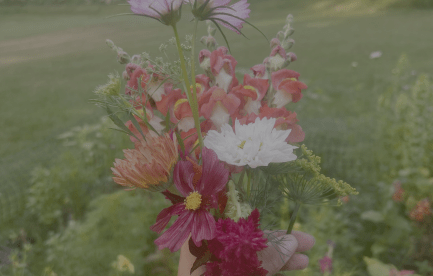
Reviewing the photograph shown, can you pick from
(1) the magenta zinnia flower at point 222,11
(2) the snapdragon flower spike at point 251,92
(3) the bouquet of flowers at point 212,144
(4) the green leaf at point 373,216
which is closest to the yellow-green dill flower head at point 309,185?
(3) the bouquet of flowers at point 212,144

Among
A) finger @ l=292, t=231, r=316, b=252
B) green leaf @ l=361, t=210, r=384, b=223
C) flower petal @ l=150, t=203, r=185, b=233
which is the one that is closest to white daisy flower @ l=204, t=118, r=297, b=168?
flower petal @ l=150, t=203, r=185, b=233

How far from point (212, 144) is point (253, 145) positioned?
0.06 m

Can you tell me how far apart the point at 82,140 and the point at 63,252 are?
0.96 metres

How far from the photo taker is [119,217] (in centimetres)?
152

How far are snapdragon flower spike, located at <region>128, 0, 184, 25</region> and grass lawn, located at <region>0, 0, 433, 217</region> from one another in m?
0.28

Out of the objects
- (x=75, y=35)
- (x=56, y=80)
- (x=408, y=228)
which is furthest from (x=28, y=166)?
(x=75, y=35)

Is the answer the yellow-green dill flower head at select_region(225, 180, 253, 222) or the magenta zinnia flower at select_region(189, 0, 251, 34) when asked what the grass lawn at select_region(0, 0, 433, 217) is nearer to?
the magenta zinnia flower at select_region(189, 0, 251, 34)

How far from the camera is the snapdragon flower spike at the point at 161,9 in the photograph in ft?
1.62

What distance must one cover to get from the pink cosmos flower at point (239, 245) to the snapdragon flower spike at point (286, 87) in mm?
228

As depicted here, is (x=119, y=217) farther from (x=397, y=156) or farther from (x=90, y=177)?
(x=397, y=156)

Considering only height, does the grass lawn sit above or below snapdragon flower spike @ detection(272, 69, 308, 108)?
below

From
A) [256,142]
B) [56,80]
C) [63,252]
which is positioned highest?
[256,142]

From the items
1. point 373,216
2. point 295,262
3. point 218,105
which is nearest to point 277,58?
point 218,105

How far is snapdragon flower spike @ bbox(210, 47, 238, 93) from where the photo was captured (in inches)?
23.5
